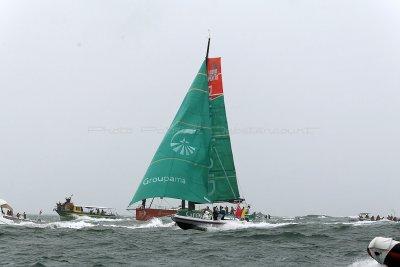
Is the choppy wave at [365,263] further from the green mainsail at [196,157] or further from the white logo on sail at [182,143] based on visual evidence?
the white logo on sail at [182,143]

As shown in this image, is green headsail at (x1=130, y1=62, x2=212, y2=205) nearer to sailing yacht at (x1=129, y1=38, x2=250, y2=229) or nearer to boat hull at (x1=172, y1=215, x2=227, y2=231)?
sailing yacht at (x1=129, y1=38, x2=250, y2=229)

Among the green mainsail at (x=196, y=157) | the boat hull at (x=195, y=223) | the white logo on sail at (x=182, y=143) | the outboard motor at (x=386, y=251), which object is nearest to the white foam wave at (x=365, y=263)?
the outboard motor at (x=386, y=251)

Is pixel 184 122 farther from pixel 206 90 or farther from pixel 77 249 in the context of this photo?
pixel 77 249

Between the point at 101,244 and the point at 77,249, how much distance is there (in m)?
3.08

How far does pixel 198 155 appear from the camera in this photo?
51906 mm

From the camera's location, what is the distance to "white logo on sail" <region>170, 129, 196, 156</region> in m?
51.9

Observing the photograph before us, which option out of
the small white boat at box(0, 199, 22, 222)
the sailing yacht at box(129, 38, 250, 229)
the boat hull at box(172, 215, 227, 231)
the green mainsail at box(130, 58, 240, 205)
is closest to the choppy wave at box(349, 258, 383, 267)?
the boat hull at box(172, 215, 227, 231)

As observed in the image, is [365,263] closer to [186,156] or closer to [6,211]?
[186,156]

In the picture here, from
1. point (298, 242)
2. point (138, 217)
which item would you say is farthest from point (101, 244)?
point (138, 217)

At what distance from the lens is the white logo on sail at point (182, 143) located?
51.9 meters

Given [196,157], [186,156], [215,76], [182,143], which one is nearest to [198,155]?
[196,157]

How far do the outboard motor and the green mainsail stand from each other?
100ft

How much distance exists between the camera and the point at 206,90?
177 feet

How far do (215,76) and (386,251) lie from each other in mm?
38282
